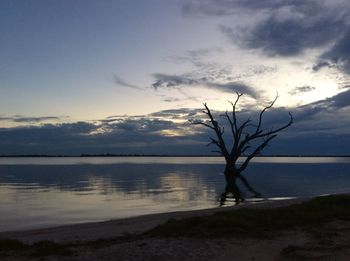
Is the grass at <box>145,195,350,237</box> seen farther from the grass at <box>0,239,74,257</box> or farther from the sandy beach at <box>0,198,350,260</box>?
the grass at <box>0,239,74,257</box>

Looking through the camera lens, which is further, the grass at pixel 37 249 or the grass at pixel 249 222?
the grass at pixel 249 222

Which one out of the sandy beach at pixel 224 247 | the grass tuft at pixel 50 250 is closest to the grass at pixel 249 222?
the sandy beach at pixel 224 247

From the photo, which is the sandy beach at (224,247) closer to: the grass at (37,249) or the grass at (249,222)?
the grass at (37,249)

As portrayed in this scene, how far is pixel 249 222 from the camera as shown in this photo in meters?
12.8

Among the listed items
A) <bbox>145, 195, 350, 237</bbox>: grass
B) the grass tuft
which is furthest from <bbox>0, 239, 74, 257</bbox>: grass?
<bbox>145, 195, 350, 237</bbox>: grass

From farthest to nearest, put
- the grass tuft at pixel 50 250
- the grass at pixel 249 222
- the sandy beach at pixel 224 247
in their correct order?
the grass at pixel 249 222, the grass tuft at pixel 50 250, the sandy beach at pixel 224 247

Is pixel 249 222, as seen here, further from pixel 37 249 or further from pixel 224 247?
pixel 37 249

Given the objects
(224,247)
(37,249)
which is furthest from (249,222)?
(37,249)

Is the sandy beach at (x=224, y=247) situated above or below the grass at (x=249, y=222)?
below

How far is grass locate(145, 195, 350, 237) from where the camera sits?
38.5 feet

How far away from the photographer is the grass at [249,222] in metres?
11.8

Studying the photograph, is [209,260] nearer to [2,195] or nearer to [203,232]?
[203,232]

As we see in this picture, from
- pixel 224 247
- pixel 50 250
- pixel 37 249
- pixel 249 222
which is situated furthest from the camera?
pixel 249 222

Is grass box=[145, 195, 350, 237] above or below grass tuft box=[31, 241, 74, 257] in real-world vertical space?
above
